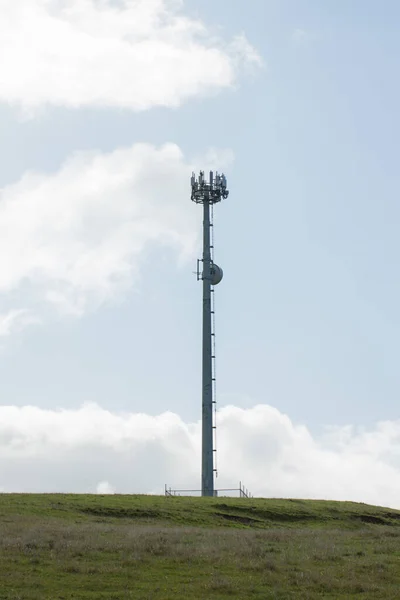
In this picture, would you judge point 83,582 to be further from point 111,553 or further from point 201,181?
point 201,181

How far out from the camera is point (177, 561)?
112ft

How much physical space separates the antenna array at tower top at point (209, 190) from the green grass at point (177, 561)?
47.2 m

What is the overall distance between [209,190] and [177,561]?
65532 millimetres

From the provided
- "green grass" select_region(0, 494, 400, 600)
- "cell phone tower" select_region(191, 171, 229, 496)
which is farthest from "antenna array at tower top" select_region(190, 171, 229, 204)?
"green grass" select_region(0, 494, 400, 600)

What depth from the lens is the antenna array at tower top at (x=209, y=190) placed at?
94688 mm

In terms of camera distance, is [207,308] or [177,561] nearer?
[177,561]

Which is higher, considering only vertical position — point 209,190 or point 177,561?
point 209,190

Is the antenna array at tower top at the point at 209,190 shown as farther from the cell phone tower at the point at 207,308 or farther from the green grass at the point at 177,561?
the green grass at the point at 177,561

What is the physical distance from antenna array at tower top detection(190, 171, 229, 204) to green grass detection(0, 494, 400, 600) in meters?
47.2

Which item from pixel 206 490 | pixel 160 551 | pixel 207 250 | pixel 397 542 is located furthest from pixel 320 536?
pixel 207 250

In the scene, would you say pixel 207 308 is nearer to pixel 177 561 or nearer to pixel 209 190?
pixel 209 190

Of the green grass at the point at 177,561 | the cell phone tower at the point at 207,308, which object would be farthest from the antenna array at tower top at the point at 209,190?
the green grass at the point at 177,561

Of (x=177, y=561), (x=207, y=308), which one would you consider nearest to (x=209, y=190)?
(x=207, y=308)

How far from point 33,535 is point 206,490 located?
45.4m
